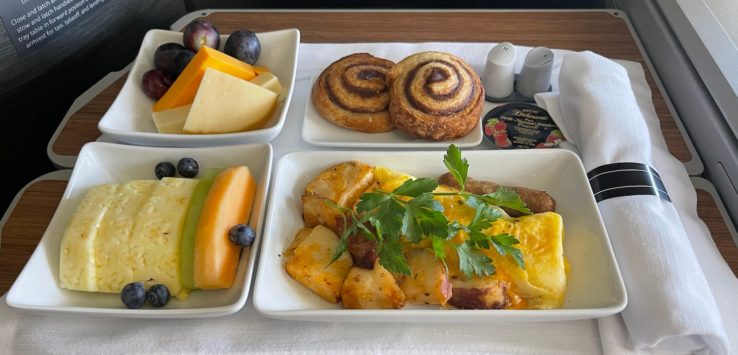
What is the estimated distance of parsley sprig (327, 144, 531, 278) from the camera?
2.88 ft

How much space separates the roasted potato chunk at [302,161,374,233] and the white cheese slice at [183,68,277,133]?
0.29 m

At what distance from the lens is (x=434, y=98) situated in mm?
1205

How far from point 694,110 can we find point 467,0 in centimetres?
97

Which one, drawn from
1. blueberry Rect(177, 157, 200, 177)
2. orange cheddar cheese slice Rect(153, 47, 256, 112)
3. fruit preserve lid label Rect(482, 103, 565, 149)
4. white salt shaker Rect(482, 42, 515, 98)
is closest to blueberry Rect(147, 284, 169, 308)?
blueberry Rect(177, 157, 200, 177)

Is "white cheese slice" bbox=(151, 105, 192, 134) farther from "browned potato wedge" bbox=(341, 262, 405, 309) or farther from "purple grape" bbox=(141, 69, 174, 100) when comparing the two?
"browned potato wedge" bbox=(341, 262, 405, 309)

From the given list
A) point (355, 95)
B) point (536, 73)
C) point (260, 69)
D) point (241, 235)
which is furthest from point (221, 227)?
point (536, 73)

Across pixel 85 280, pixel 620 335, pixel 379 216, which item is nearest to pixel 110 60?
pixel 85 280

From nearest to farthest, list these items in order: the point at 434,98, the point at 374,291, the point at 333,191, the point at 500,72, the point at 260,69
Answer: the point at 374,291 → the point at 333,191 → the point at 434,98 → the point at 500,72 → the point at 260,69

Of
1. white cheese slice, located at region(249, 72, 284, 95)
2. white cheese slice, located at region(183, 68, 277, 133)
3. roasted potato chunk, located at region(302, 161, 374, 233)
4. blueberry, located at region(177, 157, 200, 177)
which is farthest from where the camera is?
white cheese slice, located at region(249, 72, 284, 95)

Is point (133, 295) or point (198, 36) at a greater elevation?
point (198, 36)

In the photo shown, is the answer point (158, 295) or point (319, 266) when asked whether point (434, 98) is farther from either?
point (158, 295)

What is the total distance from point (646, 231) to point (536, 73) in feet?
1.70

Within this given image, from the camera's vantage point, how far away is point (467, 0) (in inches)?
77.4

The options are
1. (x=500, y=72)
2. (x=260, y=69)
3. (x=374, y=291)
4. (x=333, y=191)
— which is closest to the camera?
(x=374, y=291)
